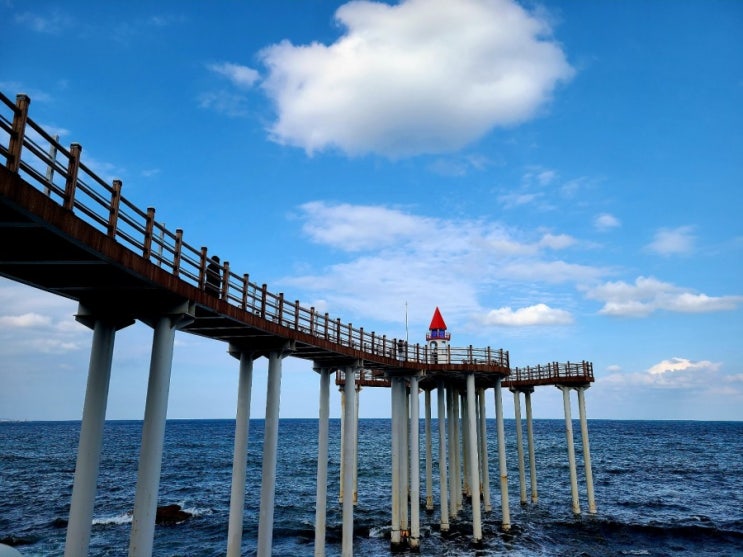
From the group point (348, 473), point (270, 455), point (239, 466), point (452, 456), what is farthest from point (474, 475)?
point (239, 466)

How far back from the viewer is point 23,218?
7.70m

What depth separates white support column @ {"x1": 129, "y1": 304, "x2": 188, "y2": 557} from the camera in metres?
11.4

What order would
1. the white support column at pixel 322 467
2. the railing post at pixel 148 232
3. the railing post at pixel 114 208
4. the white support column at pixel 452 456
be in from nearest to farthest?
the railing post at pixel 114 208
the railing post at pixel 148 232
the white support column at pixel 322 467
the white support column at pixel 452 456

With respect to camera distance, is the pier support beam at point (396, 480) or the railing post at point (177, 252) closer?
the railing post at point (177, 252)

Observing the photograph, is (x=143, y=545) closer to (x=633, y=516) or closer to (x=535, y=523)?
(x=535, y=523)

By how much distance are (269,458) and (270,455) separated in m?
0.11

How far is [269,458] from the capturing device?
17.6 m

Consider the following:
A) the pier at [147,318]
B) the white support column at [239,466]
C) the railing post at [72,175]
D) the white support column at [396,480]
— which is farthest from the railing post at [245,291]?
the white support column at [396,480]

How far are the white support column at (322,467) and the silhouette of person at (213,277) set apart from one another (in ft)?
29.8

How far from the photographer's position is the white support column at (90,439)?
11158mm

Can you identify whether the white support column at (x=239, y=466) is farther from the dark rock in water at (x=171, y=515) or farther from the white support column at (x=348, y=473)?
the dark rock in water at (x=171, y=515)

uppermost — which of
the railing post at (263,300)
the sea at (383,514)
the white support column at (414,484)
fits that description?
the railing post at (263,300)

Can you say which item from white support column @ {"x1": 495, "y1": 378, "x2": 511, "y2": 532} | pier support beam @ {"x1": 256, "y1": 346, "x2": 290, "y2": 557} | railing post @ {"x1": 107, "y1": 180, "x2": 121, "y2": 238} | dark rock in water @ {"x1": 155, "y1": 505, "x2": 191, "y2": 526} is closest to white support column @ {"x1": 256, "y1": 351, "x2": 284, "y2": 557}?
pier support beam @ {"x1": 256, "y1": 346, "x2": 290, "y2": 557}

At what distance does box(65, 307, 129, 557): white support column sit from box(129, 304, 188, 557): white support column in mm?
957
